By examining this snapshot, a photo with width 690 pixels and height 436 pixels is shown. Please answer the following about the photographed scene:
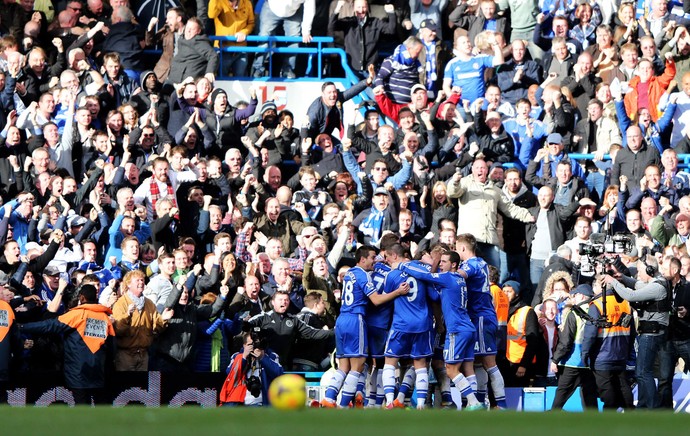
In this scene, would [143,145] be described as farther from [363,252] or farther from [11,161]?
[363,252]

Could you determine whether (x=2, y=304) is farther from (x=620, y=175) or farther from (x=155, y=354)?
(x=620, y=175)

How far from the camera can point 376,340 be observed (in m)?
15.0

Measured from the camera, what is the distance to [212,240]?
1722 centimetres

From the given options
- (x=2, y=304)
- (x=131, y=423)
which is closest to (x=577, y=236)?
(x=2, y=304)

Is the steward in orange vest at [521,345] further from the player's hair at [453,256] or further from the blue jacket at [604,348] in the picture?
the player's hair at [453,256]

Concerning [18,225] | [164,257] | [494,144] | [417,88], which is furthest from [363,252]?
[417,88]

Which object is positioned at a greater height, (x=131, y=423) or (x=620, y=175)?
(x=620, y=175)

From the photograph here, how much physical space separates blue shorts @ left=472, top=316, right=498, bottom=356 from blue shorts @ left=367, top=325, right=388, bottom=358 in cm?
96

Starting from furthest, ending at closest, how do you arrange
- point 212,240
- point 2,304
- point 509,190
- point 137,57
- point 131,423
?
point 137,57 → point 509,190 → point 212,240 → point 2,304 → point 131,423

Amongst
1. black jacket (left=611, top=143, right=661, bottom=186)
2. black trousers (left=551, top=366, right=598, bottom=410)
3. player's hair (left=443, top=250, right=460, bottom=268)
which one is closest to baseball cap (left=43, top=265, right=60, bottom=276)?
player's hair (left=443, top=250, right=460, bottom=268)

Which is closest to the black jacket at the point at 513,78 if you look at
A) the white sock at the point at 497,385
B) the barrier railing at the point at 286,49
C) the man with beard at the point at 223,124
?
the barrier railing at the point at 286,49

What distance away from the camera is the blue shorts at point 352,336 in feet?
48.4

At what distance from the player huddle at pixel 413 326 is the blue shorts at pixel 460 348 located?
0.03 feet

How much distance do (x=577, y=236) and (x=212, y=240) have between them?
444 centimetres
